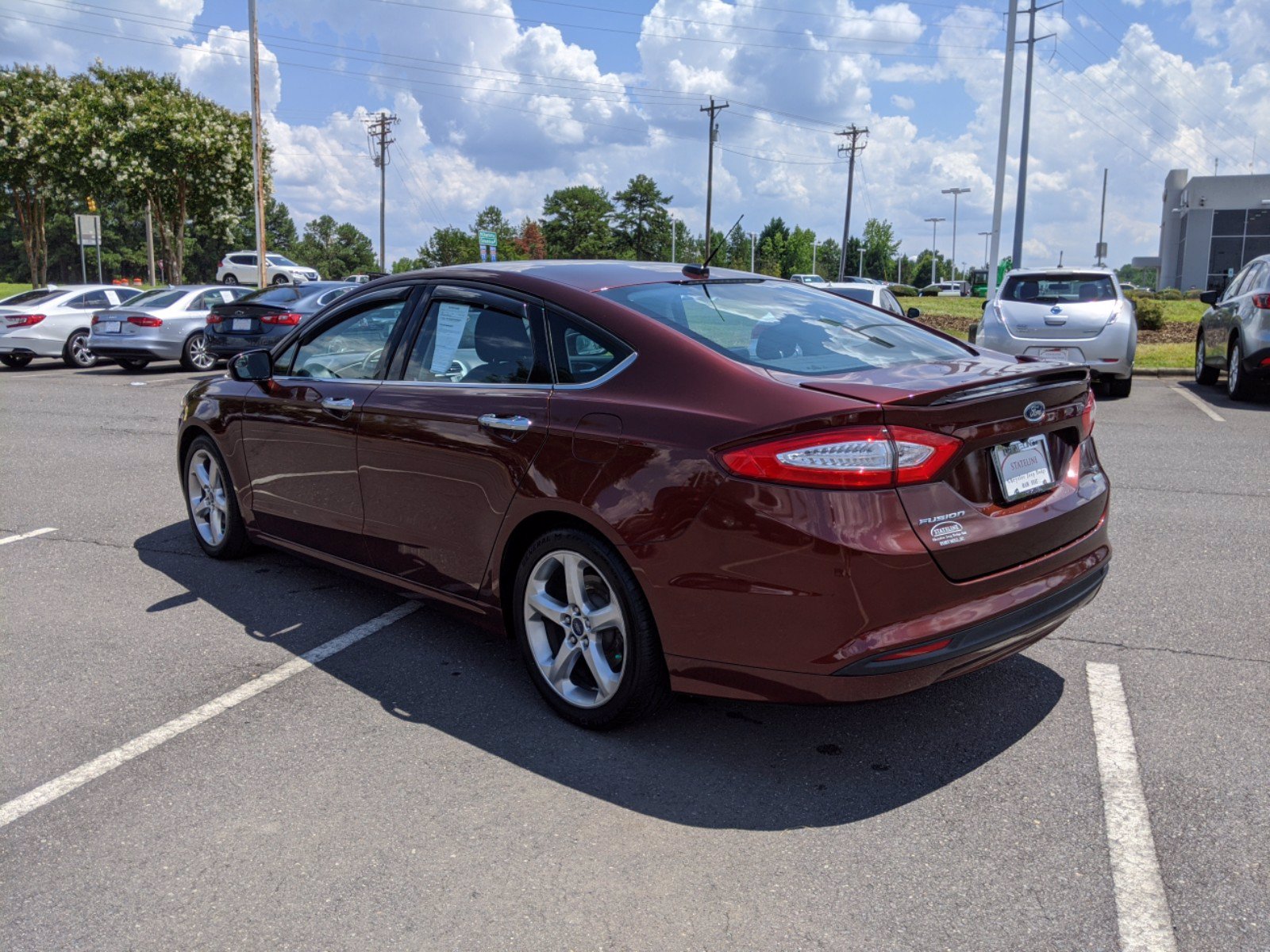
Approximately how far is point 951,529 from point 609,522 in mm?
1021

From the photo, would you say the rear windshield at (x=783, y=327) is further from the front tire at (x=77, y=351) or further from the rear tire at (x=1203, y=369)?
the front tire at (x=77, y=351)

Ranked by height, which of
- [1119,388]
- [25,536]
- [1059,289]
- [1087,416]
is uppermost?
[1059,289]

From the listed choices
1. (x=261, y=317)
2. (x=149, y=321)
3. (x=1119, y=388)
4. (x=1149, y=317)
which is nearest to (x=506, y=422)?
(x=1119, y=388)

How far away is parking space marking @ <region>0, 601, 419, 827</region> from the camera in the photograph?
125 inches

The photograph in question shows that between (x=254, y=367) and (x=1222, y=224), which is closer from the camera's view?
(x=254, y=367)

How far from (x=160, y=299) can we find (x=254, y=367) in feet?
50.2

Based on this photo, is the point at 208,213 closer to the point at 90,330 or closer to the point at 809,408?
the point at 90,330

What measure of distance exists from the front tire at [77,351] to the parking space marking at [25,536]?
14.6 meters

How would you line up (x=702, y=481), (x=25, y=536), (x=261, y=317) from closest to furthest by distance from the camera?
(x=702, y=481) → (x=25, y=536) → (x=261, y=317)

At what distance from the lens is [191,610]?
4930mm

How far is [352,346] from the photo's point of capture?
4.66 m

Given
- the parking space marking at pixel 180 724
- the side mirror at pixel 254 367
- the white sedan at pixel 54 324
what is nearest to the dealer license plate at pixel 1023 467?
the parking space marking at pixel 180 724

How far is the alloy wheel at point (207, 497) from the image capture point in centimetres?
563

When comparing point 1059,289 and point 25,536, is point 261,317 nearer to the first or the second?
point 25,536
